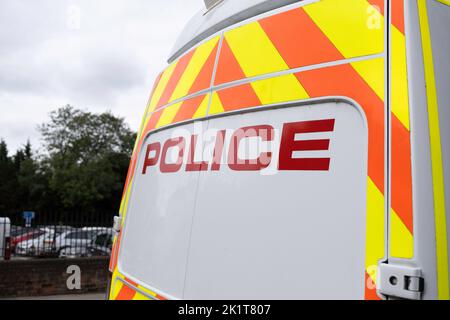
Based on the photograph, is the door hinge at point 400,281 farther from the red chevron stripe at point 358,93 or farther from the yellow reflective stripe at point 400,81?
the yellow reflective stripe at point 400,81

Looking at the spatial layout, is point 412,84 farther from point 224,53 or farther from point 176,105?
point 176,105

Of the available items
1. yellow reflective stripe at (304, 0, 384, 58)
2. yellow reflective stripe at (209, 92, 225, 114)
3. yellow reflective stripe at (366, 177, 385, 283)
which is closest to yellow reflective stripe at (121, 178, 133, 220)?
yellow reflective stripe at (209, 92, 225, 114)

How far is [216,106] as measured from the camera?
1834 millimetres

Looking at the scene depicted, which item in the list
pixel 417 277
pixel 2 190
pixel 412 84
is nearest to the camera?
pixel 417 277

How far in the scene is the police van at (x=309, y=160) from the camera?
120cm

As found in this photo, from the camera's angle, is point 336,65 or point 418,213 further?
point 336,65

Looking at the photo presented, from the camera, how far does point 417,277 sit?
1129 mm

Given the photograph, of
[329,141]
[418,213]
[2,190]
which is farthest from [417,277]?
[2,190]

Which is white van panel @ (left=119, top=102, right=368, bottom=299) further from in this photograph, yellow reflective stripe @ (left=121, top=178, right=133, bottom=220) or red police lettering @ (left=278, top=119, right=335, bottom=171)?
yellow reflective stripe @ (left=121, top=178, right=133, bottom=220)

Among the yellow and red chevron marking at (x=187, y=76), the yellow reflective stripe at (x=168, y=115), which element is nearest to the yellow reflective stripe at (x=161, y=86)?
the yellow and red chevron marking at (x=187, y=76)

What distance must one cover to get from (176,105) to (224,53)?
390mm

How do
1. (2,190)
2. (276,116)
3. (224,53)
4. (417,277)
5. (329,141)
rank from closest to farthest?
(417,277) < (329,141) < (276,116) < (224,53) < (2,190)

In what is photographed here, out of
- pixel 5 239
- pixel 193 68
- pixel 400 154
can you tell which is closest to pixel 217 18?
pixel 193 68

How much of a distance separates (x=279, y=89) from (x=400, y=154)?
1.69 feet
